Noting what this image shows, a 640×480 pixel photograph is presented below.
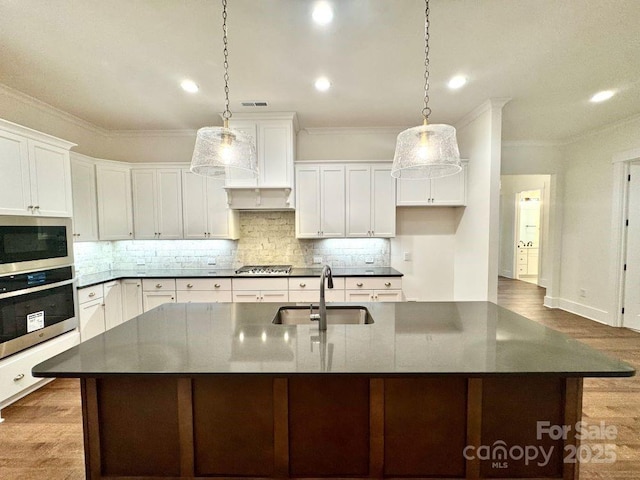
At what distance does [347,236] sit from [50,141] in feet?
10.6

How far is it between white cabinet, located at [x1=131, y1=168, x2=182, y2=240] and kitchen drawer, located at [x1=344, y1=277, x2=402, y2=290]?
2359mm

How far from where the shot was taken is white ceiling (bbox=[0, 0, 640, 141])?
1.91 metres

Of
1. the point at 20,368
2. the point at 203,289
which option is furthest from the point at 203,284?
the point at 20,368

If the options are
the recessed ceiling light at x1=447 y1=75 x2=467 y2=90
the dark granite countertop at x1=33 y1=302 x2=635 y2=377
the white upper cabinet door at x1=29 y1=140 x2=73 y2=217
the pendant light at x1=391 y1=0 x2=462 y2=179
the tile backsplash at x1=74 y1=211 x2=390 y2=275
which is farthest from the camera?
the tile backsplash at x1=74 y1=211 x2=390 y2=275

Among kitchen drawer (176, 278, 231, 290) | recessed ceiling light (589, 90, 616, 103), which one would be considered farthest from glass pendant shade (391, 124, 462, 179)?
recessed ceiling light (589, 90, 616, 103)

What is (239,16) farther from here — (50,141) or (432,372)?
(432,372)

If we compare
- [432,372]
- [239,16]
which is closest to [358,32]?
[239,16]

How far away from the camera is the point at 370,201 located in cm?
387

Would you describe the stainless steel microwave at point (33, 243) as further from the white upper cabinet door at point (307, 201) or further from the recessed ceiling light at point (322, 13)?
the recessed ceiling light at point (322, 13)

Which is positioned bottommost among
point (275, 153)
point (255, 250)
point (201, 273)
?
point (201, 273)

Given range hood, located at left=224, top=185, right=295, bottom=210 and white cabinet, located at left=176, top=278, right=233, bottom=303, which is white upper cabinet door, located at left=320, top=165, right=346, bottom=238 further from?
white cabinet, located at left=176, top=278, right=233, bottom=303

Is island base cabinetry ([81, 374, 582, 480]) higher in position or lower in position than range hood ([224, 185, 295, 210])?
lower

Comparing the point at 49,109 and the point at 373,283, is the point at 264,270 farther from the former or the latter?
the point at 49,109

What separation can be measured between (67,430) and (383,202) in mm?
3757
